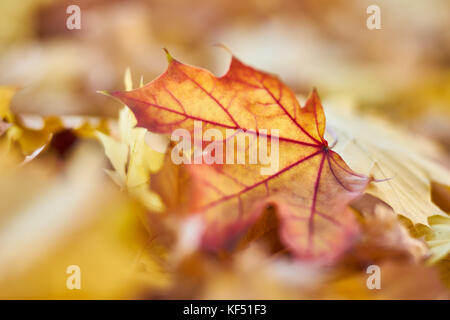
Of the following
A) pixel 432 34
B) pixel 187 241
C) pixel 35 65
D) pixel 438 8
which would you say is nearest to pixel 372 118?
pixel 187 241

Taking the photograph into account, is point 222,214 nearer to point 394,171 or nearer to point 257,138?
point 257,138

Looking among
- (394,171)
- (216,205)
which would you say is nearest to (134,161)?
(216,205)

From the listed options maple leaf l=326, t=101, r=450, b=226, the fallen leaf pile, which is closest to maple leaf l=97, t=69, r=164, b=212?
the fallen leaf pile

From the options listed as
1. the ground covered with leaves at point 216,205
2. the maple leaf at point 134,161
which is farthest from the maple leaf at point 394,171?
the maple leaf at point 134,161

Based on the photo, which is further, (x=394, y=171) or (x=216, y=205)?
(x=394, y=171)

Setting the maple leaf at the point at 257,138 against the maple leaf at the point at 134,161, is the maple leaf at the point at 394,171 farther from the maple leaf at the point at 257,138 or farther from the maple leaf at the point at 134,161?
the maple leaf at the point at 134,161

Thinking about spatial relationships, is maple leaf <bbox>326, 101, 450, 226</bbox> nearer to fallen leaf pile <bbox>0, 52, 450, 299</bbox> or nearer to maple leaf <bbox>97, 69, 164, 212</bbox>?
fallen leaf pile <bbox>0, 52, 450, 299</bbox>

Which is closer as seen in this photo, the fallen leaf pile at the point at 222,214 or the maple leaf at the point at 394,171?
the fallen leaf pile at the point at 222,214
